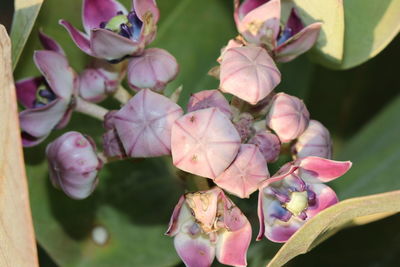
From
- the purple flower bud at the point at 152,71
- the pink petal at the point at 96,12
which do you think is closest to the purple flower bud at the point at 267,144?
the purple flower bud at the point at 152,71

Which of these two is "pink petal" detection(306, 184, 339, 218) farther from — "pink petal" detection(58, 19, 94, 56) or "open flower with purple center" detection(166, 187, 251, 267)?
"pink petal" detection(58, 19, 94, 56)

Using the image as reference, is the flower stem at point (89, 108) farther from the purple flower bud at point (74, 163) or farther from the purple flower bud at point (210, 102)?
the purple flower bud at point (210, 102)

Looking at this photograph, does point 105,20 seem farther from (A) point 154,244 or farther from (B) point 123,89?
(A) point 154,244

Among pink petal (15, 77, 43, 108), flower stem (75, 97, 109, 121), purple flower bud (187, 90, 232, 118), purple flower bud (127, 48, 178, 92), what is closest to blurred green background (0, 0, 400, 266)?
pink petal (15, 77, 43, 108)

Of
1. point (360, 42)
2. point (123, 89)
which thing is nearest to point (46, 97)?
point (123, 89)

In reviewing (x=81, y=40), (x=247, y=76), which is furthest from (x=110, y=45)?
(x=247, y=76)

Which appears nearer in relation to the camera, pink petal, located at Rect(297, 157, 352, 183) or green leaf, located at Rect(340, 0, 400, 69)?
pink petal, located at Rect(297, 157, 352, 183)

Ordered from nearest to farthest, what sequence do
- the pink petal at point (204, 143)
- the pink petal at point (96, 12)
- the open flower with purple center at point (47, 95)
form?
the pink petal at point (204, 143) < the open flower with purple center at point (47, 95) < the pink petal at point (96, 12)
